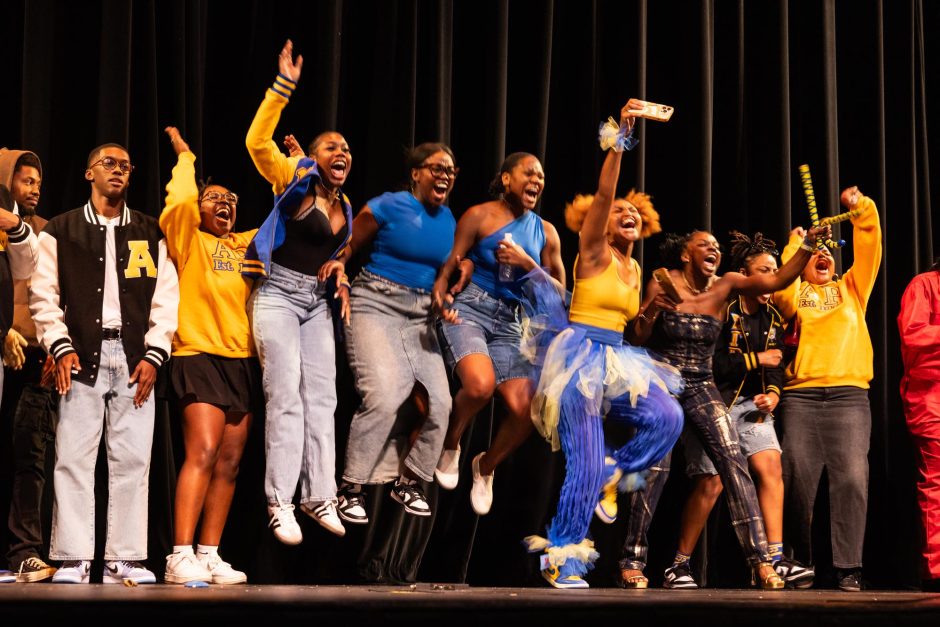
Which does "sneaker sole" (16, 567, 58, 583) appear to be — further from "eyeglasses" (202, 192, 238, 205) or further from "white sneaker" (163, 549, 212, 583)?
"eyeglasses" (202, 192, 238, 205)

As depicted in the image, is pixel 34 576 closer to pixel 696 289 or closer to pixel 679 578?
pixel 679 578

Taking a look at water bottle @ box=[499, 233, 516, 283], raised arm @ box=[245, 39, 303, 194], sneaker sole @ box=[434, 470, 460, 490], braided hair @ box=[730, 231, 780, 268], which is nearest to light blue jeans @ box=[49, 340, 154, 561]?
raised arm @ box=[245, 39, 303, 194]

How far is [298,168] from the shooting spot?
4.29 meters

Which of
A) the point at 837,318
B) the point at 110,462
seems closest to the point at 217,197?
the point at 110,462

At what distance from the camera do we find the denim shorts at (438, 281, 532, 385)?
4.49m

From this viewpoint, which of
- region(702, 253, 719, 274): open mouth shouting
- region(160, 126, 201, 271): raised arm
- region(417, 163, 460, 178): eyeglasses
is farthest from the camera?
region(702, 253, 719, 274): open mouth shouting

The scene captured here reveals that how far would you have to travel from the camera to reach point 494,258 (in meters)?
4.58

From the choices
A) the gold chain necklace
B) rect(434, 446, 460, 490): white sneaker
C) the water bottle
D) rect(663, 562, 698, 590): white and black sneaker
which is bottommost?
rect(663, 562, 698, 590): white and black sneaker

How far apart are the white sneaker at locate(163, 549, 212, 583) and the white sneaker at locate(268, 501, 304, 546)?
0.32 m

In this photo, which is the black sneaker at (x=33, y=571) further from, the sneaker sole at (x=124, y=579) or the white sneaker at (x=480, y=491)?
the white sneaker at (x=480, y=491)

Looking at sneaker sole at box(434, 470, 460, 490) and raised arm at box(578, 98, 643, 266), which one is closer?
raised arm at box(578, 98, 643, 266)

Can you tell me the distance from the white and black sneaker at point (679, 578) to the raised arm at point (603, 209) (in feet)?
5.10

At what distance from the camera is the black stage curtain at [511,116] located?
491cm

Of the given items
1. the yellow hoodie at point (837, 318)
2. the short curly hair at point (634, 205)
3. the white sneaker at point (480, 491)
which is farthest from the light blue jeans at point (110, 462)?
the yellow hoodie at point (837, 318)
